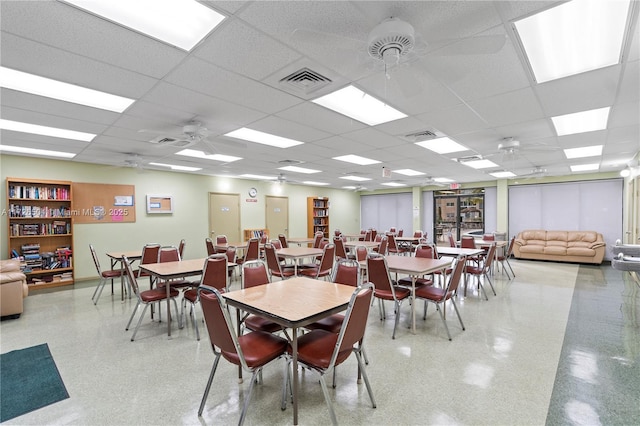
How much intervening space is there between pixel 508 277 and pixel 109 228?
9.26 meters

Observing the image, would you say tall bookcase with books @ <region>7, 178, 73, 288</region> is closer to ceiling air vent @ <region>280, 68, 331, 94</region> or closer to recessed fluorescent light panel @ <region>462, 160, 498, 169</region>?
ceiling air vent @ <region>280, 68, 331, 94</region>

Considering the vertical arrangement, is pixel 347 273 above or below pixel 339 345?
above

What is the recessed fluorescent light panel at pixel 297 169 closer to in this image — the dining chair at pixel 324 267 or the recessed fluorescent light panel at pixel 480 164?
the dining chair at pixel 324 267

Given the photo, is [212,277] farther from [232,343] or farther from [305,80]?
[305,80]

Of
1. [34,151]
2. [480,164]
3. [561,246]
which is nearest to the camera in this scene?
[34,151]

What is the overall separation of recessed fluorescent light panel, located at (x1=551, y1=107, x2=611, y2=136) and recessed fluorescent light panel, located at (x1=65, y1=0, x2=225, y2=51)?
4.18 metres

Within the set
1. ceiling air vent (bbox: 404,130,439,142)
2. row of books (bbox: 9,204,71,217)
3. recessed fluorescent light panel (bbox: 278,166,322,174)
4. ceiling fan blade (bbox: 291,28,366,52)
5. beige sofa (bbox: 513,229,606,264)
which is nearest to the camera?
ceiling fan blade (bbox: 291,28,366,52)

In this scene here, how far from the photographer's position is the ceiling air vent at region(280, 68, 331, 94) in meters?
2.58

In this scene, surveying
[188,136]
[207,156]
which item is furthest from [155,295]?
[207,156]

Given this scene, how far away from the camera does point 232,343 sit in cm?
184

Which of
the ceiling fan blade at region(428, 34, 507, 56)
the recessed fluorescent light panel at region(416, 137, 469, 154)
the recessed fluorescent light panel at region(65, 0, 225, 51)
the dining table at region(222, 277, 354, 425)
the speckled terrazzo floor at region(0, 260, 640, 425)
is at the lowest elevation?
the speckled terrazzo floor at region(0, 260, 640, 425)

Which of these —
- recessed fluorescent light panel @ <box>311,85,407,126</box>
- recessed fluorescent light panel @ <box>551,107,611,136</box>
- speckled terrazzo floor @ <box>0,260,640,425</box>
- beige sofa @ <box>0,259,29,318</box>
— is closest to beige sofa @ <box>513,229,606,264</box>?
speckled terrazzo floor @ <box>0,260,640,425</box>

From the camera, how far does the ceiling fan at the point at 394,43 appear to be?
1.70 metres

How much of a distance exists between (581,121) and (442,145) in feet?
6.09
